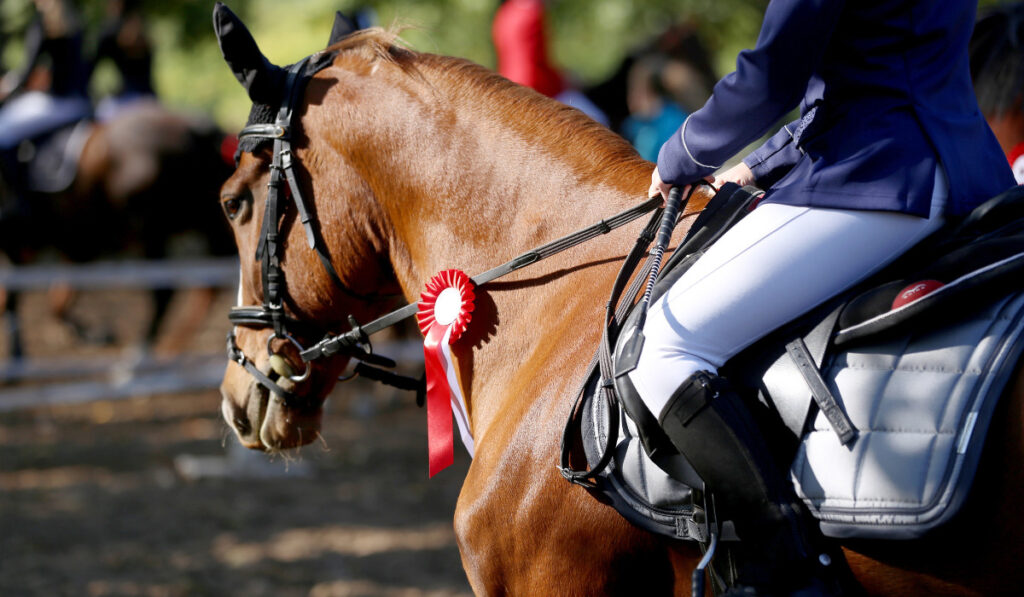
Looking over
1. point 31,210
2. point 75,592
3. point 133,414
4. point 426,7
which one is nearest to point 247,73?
point 75,592

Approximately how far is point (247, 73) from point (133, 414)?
286 inches

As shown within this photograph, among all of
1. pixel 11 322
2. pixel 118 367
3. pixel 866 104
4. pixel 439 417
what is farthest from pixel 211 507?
pixel 866 104

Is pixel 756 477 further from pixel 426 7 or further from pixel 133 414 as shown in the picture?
pixel 426 7

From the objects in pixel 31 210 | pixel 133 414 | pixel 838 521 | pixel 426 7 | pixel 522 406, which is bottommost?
pixel 838 521

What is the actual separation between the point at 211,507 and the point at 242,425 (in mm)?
3717

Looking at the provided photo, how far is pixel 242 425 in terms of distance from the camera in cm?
291

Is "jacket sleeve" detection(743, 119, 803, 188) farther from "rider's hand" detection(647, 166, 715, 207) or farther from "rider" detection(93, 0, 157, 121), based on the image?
"rider" detection(93, 0, 157, 121)

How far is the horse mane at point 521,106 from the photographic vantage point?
2436 millimetres

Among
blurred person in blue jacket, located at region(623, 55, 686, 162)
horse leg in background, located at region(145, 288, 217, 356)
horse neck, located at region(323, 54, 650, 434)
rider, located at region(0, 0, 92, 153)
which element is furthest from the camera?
horse leg in background, located at region(145, 288, 217, 356)

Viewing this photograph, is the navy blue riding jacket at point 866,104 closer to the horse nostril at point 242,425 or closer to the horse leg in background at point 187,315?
the horse nostril at point 242,425

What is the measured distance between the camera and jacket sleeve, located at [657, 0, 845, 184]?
173 centimetres

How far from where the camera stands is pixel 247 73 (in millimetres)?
2576

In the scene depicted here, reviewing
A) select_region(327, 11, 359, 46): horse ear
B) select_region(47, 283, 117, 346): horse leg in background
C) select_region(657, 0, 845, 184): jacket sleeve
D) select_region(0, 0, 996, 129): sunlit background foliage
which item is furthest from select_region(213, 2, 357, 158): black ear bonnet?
select_region(0, 0, 996, 129): sunlit background foliage

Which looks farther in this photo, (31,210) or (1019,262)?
(31,210)
